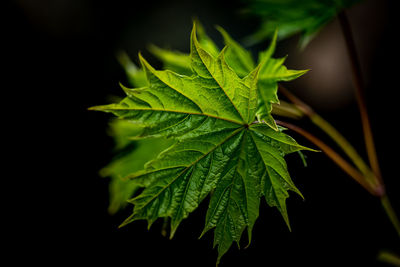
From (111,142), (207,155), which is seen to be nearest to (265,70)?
(207,155)

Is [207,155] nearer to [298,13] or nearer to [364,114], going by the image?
[364,114]

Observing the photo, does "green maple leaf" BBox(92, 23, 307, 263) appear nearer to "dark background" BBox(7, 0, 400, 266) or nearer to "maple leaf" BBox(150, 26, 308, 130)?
"maple leaf" BBox(150, 26, 308, 130)

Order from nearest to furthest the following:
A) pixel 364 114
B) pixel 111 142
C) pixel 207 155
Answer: pixel 207 155
pixel 364 114
pixel 111 142

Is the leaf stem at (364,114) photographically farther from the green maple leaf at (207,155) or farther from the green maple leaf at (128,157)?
the green maple leaf at (128,157)

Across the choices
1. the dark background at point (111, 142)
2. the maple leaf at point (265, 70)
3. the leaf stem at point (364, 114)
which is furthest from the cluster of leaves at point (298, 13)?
the dark background at point (111, 142)

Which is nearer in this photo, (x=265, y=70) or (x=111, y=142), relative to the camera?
(x=265, y=70)

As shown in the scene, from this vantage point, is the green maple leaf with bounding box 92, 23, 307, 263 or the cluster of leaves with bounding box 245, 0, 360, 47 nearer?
the green maple leaf with bounding box 92, 23, 307, 263

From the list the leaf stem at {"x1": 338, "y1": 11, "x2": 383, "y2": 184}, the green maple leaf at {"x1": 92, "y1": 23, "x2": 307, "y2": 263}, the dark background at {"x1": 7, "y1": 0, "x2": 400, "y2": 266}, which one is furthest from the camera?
the dark background at {"x1": 7, "y1": 0, "x2": 400, "y2": 266}

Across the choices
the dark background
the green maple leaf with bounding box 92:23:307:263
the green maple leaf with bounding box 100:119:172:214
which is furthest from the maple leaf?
the dark background
